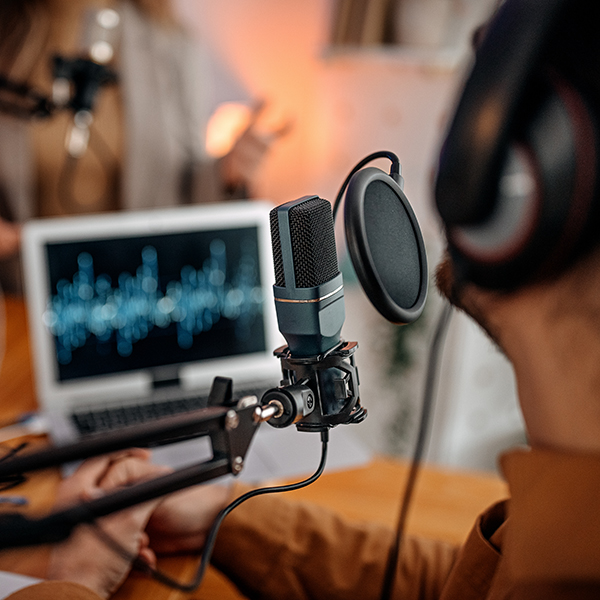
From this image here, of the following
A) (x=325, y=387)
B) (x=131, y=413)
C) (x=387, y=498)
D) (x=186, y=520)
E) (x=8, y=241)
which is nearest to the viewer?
(x=325, y=387)

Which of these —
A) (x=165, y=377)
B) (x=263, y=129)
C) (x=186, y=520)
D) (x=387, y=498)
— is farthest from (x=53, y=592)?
(x=263, y=129)

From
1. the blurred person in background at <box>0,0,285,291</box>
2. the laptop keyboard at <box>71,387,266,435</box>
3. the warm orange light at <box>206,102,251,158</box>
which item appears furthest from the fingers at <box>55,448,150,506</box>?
the warm orange light at <box>206,102,251,158</box>

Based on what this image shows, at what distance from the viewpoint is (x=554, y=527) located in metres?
0.31

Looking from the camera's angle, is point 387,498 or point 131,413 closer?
point 387,498

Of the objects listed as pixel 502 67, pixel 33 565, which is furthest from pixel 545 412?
pixel 33 565

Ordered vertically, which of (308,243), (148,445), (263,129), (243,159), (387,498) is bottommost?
(387,498)

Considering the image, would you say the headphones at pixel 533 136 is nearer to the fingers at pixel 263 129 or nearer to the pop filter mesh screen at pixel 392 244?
the pop filter mesh screen at pixel 392 244

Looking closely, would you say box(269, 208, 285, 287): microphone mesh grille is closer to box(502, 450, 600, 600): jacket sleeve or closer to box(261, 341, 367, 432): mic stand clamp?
box(261, 341, 367, 432): mic stand clamp

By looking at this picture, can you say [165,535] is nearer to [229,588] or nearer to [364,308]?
[229,588]

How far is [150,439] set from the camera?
30cm

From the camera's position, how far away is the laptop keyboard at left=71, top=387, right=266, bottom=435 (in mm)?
922

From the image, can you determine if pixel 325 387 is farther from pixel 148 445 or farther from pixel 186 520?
pixel 186 520

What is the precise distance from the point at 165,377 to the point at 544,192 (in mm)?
870

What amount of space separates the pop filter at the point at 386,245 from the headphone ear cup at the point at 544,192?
54mm
